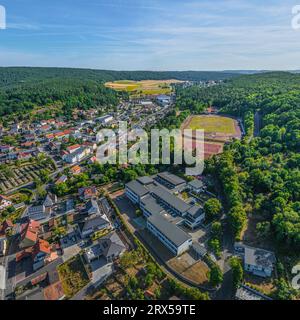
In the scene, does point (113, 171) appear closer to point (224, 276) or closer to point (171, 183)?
point (171, 183)

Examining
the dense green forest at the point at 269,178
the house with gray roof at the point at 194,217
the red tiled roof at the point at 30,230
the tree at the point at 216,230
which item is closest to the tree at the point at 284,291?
the dense green forest at the point at 269,178

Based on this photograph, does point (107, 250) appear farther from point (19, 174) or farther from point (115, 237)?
point (19, 174)

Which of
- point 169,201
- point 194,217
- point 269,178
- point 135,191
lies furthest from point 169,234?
point 269,178

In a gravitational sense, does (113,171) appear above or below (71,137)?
below

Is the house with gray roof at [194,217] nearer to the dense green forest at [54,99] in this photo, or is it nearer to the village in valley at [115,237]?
the village in valley at [115,237]

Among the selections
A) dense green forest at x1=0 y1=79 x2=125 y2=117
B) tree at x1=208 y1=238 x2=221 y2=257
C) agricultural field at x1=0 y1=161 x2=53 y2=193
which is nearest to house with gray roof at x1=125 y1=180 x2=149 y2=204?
tree at x1=208 y1=238 x2=221 y2=257
